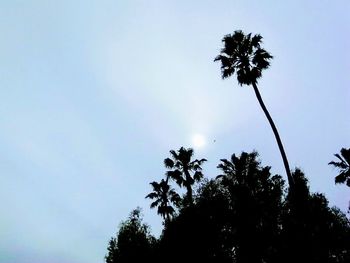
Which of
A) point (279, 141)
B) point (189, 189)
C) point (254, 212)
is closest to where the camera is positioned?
point (279, 141)

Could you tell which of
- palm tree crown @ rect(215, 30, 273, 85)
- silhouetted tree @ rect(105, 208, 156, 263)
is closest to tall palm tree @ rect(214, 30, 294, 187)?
palm tree crown @ rect(215, 30, 273, 85)

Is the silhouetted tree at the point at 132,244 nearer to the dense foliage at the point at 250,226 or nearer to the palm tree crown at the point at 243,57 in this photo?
the dense foliage at the point at 250,226

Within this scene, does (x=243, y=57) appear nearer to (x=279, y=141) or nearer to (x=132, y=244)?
(x=279, y=141)

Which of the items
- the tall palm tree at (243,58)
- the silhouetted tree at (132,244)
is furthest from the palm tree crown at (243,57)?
the silhouetted tree at (132,244)

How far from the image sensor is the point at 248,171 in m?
39.7

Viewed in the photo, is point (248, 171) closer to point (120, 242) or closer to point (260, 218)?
point (260, 218)

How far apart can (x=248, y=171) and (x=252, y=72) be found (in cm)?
979

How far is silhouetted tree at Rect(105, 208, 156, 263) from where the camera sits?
135 feet

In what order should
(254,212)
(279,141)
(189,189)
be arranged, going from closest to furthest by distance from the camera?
(279,141)
(254,212)
(189,189)

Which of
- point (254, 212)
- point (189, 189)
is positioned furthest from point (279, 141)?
point (189, 189)

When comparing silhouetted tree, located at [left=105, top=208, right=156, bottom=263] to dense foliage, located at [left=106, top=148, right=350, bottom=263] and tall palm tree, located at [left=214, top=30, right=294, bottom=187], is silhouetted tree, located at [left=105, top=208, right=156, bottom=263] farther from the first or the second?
tall palm tree, located at [left=214, top=30, right=294, bottom=187]

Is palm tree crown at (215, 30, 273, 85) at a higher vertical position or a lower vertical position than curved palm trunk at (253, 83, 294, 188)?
higher

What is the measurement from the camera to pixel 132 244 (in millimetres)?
42750

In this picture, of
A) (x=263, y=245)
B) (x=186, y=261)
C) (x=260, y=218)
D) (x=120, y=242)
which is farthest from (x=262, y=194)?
(x=120, y=242)
